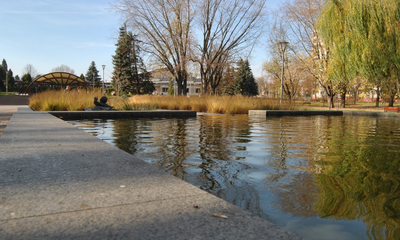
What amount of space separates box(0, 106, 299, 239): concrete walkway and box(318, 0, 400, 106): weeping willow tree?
17.7 metres

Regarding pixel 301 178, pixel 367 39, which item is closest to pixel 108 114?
pixel 301 178

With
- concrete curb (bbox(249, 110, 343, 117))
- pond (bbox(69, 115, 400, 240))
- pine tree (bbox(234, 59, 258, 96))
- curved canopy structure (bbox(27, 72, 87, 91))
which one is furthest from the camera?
pine tree (bbox(234, 59, 258, 96))

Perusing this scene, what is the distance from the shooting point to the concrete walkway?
1613 mm

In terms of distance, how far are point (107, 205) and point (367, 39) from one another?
1870 cm

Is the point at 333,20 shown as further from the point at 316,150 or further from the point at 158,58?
the point at 316,150

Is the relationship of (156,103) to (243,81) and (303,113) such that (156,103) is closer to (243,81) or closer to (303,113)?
(303,113)

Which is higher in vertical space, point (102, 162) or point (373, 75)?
point (373, 75)

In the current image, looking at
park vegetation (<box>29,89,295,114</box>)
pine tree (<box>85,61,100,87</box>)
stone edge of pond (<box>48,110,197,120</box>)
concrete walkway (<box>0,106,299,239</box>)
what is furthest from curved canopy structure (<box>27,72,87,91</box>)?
pine tree (<box>85,61,100,87</box>)

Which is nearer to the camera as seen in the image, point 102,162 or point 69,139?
point 102,162

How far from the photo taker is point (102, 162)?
10.6 feet

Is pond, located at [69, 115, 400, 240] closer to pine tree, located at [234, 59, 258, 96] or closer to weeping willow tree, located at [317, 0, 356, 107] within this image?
weeping willow tree, located at [317, 0, 356, 107]

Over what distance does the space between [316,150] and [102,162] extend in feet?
12.5

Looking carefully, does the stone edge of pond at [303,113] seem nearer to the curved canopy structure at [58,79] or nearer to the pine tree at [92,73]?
the curved canopy structure at [58,79]

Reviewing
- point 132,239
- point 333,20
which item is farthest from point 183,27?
point 132,239
